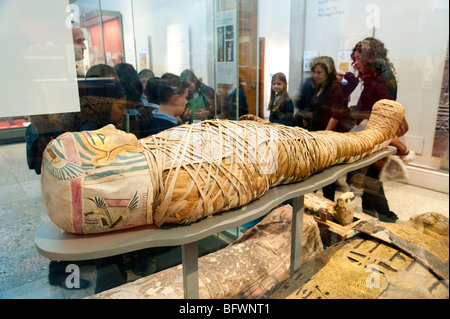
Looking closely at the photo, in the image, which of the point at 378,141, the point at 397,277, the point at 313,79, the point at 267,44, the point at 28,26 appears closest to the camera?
the point at 28,26

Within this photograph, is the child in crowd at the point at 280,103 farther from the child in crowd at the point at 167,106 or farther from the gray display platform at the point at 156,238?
the gray display platform at the point at 156,238

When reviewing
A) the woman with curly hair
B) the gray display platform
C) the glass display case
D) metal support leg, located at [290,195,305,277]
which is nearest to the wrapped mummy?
the gray display platform

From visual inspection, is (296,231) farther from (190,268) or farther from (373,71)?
(373,71)

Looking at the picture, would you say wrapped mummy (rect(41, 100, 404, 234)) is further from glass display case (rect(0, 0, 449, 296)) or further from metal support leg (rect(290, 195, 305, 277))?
glass display case (rect(0, 0, 449, 296))

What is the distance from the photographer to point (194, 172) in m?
0.88

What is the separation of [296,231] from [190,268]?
1.87 ft

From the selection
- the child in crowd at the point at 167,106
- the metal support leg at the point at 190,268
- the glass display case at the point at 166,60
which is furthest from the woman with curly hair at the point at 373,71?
the metal support leg at the point at 190,268

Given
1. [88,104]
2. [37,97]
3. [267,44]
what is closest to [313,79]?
[267,44]

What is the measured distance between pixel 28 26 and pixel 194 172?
0.69 metres

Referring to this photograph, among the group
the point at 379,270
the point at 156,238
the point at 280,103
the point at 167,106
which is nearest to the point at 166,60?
A: the point at 167,106

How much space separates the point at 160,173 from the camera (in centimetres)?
82

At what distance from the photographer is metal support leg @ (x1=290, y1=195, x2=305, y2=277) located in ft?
4.30

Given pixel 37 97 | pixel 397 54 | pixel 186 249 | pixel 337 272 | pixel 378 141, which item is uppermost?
pixel 397 54

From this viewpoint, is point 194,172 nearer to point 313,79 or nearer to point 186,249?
point 186,249
